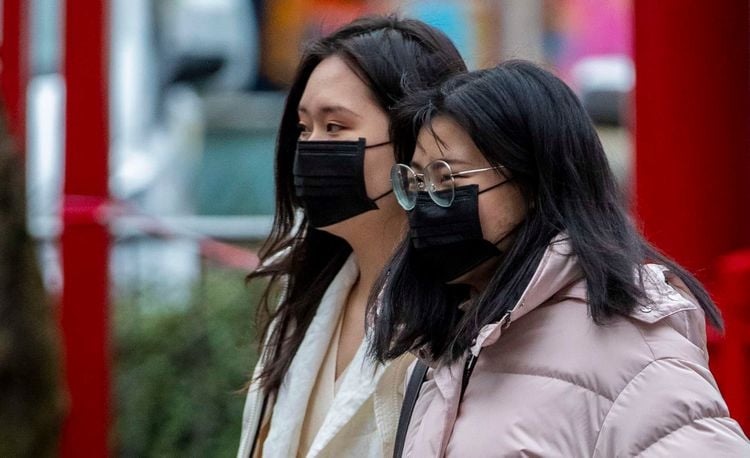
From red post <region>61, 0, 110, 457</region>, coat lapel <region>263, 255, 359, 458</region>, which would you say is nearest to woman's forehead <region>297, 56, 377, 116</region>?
coat lapel <region>263, 255, 359, 458</region>

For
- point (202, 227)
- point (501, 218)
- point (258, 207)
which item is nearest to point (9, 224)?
point (501, 218)

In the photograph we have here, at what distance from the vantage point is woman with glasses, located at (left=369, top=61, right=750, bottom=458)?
6.20 ft

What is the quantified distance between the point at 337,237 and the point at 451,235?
820 millimetres

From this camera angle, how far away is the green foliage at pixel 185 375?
17.7 feet

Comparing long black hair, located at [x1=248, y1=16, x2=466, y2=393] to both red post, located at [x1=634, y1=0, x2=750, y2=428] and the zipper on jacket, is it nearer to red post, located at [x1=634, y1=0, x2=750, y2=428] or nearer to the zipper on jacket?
the zipper on jacket

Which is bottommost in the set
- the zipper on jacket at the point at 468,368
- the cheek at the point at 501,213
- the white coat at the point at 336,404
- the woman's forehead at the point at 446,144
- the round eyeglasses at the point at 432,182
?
the white coat at the point at 336,404

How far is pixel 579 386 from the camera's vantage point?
1.92 metres

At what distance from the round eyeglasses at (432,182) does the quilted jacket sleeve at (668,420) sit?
0.44 metres

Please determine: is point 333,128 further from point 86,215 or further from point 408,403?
point 86,215

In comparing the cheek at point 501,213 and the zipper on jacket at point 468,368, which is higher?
the cheek at point 501,213

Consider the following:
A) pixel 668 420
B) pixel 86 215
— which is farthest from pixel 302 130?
pixel 86 215

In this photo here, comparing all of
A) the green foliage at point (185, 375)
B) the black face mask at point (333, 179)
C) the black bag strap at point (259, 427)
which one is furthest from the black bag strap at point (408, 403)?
the green foliage at point (185, 375)

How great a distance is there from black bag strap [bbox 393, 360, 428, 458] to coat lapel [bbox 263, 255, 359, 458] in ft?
1.28

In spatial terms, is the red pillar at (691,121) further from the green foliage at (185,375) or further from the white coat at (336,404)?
the green foliage at (185,375)
